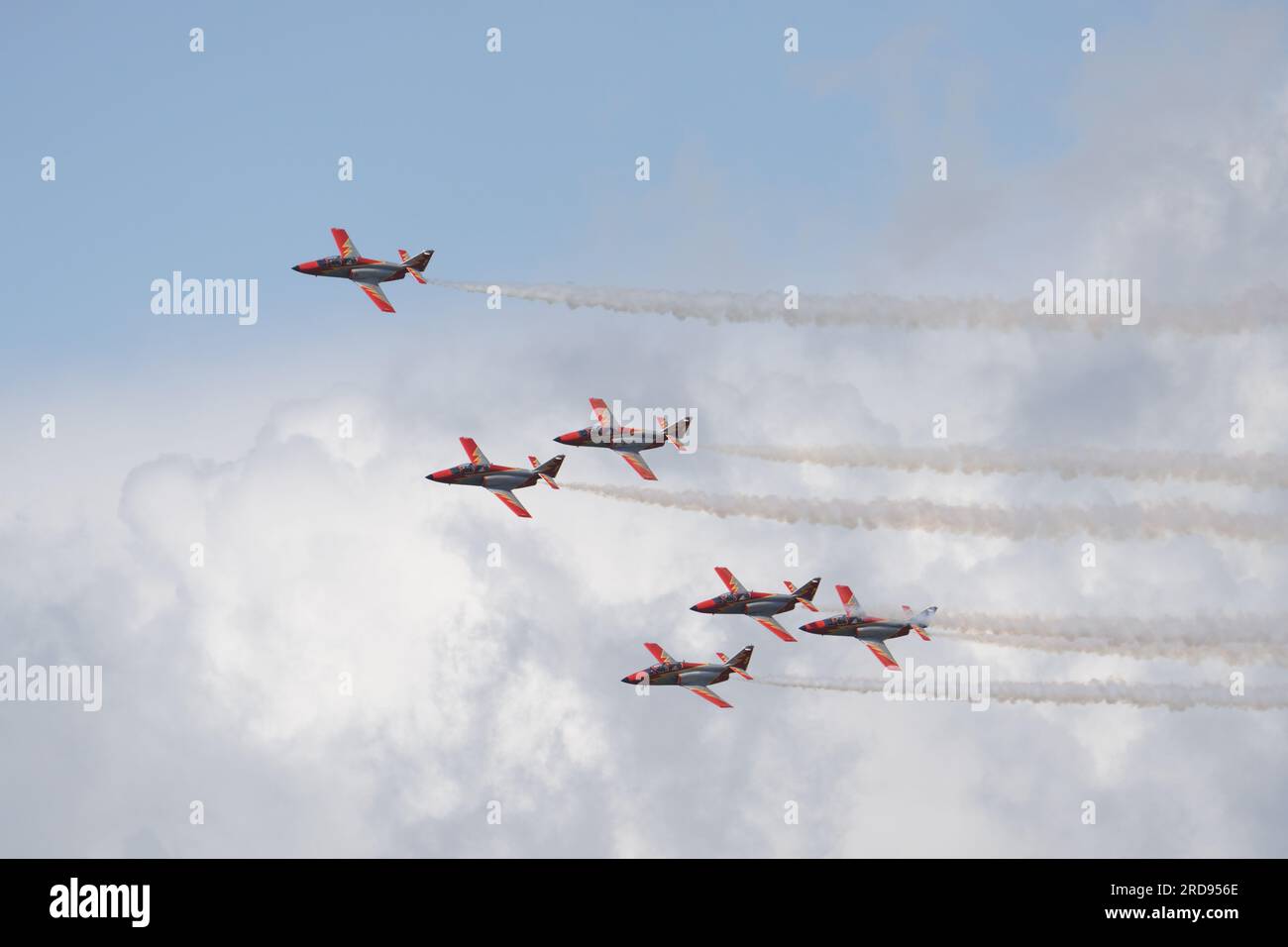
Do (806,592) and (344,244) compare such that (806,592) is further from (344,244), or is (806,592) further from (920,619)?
(344,244)

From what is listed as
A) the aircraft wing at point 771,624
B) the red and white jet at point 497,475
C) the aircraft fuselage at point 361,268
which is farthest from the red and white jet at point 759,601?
the aircraft fuselage at point 361,268

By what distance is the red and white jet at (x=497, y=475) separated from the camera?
150 meters

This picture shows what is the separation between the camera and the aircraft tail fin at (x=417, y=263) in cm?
15012

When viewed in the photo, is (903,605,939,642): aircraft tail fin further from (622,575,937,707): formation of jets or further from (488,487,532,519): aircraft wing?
(488,487,532,519): aircraft wing

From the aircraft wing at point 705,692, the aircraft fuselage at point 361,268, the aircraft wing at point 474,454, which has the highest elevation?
the aircraft fuselage at point 361,268

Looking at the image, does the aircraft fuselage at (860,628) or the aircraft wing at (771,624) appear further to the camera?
the aircraft fuselage at (860,628)

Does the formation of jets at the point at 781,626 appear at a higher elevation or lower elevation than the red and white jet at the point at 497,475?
lower

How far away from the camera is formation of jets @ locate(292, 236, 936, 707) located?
148 meters

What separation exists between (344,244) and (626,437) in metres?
21.6

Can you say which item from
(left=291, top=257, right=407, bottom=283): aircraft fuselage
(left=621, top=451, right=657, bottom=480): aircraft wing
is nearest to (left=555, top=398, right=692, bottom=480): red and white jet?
(left=621, top=451, right=657, bottom=480): aircraft wing

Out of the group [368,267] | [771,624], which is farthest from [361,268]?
[771,624]

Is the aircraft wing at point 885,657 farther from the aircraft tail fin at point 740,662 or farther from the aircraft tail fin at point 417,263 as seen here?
the aircraft tail fin at point 417,263
